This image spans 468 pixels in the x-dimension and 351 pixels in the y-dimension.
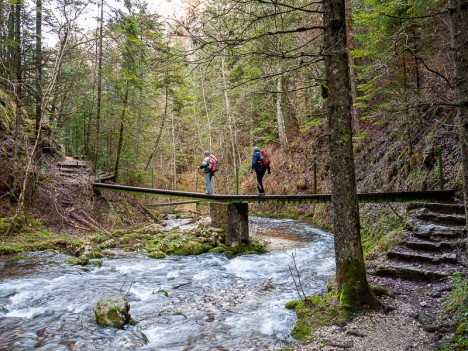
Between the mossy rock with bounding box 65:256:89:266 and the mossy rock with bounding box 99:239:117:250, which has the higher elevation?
the mossy rock with bounding box 99:239:117:250

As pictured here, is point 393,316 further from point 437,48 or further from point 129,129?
point 129,129

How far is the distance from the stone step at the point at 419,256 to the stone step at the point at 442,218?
5.02 ft

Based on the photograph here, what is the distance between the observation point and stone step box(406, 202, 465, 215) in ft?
25.1

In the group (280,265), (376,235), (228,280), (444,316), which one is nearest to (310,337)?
(444,316)

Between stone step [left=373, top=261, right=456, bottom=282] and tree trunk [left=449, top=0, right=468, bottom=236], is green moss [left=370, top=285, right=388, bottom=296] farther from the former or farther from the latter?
tree trunk [left=449, top=0, right=468, bottom=236]

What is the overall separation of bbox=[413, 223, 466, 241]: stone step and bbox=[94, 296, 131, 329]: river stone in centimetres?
614

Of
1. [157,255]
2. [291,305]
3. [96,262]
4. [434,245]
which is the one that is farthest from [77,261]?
[434,245]

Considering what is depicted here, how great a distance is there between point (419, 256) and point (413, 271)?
0.59 meters

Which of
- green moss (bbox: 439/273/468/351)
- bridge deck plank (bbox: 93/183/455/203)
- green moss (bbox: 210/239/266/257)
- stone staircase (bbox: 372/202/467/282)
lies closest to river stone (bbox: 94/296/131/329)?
green moss (bbox: 439/273/468/351)

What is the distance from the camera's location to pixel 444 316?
4.21m

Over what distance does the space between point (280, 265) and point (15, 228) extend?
804 centimetres

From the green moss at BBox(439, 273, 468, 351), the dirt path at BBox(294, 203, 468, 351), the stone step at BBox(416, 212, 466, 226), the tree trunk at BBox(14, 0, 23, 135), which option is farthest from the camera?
the tree trunk at BBox(14, 0, 23, 135)

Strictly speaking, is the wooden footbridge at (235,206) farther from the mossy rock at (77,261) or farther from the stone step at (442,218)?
the mossy rock at (77,261)

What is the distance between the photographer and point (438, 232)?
685 centimetres
